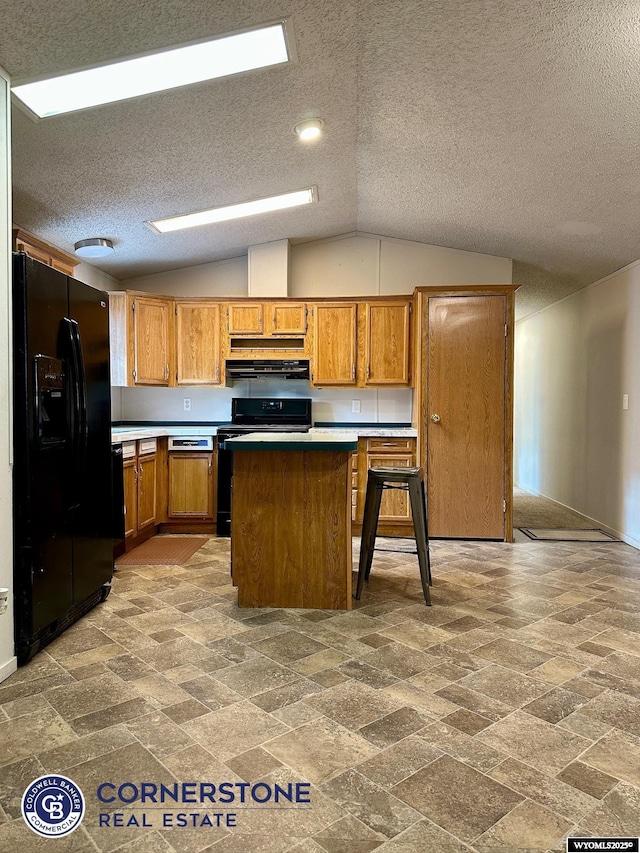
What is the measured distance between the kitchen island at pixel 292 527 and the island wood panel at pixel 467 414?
1875 mm

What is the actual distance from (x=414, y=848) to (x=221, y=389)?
14.4 feet

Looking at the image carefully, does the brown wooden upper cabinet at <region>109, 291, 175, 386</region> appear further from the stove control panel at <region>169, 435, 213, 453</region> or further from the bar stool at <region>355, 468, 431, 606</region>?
the bar stool at <region>355, 468, 431, 606</region>

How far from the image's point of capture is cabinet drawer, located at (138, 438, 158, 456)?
4251mm

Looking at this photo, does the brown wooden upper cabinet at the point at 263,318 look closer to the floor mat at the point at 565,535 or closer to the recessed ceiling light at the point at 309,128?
the recessed ceiling light at the point at 309,128

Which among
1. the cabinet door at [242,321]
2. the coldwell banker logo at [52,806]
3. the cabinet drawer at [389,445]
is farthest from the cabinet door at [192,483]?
the coldwell banker logo at [52,806]

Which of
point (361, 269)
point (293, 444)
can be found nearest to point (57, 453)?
point (293, 444)

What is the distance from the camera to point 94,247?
429 centimetres

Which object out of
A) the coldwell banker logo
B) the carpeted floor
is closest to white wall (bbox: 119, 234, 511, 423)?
the carpeted floor

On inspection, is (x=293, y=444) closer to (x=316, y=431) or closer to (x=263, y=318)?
(x=316, y=431)

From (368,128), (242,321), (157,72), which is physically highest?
(368,128)

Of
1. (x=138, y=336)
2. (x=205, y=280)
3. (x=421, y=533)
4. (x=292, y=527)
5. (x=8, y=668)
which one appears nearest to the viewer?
(x=8, y=668)

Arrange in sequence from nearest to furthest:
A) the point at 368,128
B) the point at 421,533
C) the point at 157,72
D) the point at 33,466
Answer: the point at 33,466 < the point at 157,72 < the point at 421,533 < the point at 368,128

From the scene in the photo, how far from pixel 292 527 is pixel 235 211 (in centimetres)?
269

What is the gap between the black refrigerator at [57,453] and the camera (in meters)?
2.28
